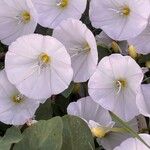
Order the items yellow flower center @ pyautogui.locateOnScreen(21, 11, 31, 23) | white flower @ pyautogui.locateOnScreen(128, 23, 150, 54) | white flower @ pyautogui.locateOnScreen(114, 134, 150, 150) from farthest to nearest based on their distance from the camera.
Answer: yellow flower center @ pyautogui.locateOnScreen(21, 11, 31, 23)
white flower @ pyautogui.locateOnScreen(128, 23, 150, 54)
white flower @ pyautogui.locateOnScreen(114, 134, 150, 150)

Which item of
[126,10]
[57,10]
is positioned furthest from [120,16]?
[57,10]

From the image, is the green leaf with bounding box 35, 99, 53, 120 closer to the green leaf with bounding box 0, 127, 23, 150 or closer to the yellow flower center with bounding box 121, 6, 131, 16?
the green leaf with bounding box 0, 127, 23, 150

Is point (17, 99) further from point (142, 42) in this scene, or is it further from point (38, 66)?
point (142, 42)

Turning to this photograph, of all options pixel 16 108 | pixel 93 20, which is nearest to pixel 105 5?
pixel 93 20

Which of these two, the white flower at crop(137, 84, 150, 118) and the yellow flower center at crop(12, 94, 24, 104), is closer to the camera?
the white flower at crop(137, 84, 150, 118)

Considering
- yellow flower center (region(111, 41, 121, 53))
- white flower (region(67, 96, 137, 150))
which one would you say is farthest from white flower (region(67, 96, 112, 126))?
yellow flower center (region(111, 41, 121, 53))

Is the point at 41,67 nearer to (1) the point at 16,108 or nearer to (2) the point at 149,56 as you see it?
(1) the point at 16,108
